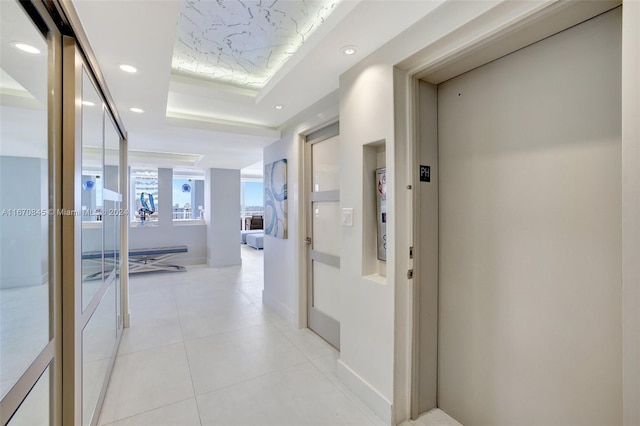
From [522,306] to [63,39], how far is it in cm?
255

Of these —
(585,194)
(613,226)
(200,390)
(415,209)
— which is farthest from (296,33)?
(200,390)

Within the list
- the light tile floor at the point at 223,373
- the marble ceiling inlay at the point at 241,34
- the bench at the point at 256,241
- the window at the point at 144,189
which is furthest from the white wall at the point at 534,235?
the window at the point at 144,189

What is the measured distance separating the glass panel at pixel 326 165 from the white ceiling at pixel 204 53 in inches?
16.9

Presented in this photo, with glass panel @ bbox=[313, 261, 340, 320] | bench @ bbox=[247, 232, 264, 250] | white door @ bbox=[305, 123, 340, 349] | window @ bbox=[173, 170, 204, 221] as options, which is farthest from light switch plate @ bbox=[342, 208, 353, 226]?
window @ bbox=[173, 170, 204, 221]

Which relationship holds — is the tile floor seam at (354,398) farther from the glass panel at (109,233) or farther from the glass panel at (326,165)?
the glass panel at (109,233)

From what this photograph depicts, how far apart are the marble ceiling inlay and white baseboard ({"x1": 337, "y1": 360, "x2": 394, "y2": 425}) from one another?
2.40 m

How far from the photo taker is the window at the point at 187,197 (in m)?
10.0

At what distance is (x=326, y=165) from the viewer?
9.77 feet

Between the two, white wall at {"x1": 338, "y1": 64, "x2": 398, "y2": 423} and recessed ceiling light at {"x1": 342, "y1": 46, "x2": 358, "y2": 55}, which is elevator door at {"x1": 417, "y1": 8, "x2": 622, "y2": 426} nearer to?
→ white wall at {"x1": 338, "y1": 64, "x2": 398, "y2": 423}

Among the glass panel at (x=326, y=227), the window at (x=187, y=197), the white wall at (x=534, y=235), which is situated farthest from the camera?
the window at (x=187, y=197)

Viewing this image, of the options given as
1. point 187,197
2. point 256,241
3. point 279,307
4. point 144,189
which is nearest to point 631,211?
point 279,307

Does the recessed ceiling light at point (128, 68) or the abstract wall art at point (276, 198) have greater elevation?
the recessed ceiling light at point (128, 68)

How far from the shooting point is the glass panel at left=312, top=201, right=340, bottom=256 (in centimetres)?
282

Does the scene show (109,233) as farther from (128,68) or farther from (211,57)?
(211,57)
